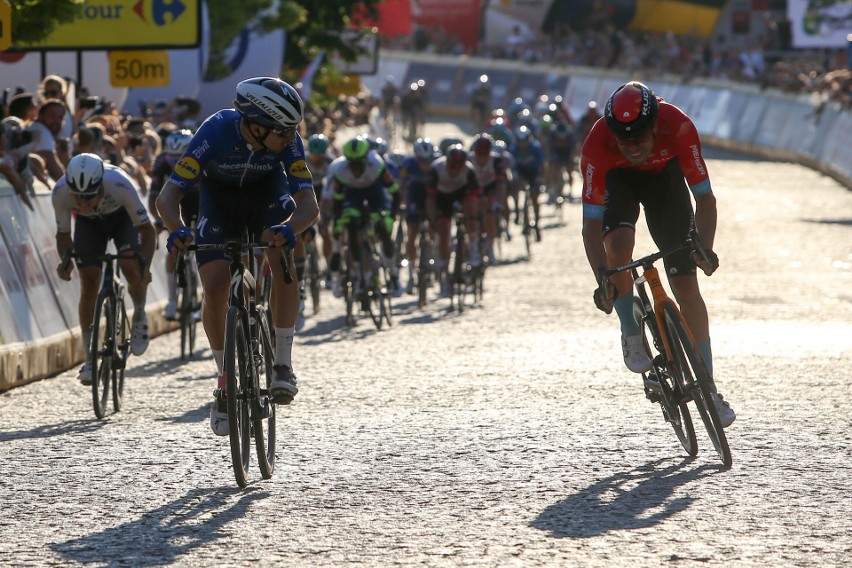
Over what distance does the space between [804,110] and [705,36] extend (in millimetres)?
18946

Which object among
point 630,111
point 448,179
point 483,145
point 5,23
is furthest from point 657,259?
point 483,145

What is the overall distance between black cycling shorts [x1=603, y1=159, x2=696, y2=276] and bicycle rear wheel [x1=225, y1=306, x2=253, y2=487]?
2.01 meters

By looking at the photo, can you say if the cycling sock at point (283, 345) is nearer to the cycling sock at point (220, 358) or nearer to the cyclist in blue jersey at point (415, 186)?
the cycling sock at point (220, 358)

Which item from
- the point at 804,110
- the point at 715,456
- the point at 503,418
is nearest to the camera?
the point at 715,456

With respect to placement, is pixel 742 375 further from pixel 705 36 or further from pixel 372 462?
pixel 705 36

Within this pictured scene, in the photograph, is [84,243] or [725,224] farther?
[725,224]

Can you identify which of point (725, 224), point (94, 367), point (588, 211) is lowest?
point (725, 224)

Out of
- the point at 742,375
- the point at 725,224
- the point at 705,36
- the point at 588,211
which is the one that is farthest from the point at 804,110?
the point at 588,211

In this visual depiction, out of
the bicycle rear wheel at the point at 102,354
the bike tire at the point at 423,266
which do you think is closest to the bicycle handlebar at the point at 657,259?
the bicycle rear wheel at the point at 102,354

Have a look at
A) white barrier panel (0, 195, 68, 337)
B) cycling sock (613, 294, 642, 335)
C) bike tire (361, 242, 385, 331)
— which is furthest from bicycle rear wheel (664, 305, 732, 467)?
bike tire (361, 242, 385, 331)

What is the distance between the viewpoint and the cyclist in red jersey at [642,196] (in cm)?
786

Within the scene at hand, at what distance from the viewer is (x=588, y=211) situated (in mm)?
8281

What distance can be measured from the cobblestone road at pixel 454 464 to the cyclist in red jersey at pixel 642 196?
2.21 feet

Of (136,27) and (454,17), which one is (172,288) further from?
(454,17)
